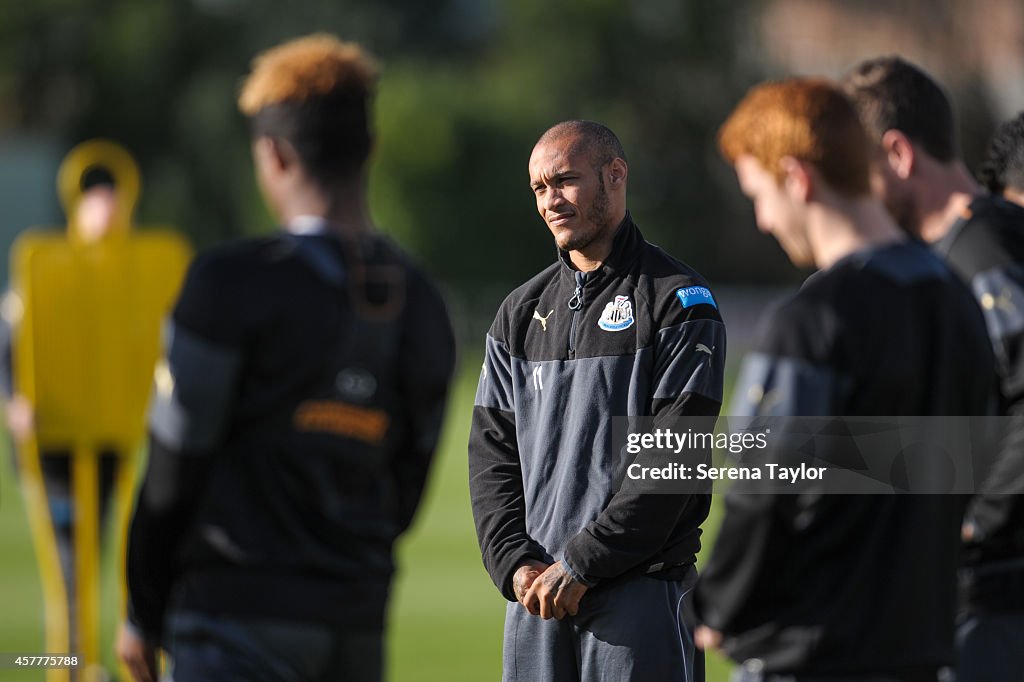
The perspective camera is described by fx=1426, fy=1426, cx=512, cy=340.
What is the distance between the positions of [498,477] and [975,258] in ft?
4.80

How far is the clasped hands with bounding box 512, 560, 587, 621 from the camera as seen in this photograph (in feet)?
12.6

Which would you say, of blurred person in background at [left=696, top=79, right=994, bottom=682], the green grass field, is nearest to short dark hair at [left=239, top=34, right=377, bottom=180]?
blurred person in background at [left=696, top=79, right=994, bottom=682]

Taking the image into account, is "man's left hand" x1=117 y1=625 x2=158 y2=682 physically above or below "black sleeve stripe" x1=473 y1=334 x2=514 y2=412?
below

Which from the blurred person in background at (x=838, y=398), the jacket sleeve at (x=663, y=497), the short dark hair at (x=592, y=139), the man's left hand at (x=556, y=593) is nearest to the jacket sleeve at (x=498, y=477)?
the man's left hand at (x=556, y=593)

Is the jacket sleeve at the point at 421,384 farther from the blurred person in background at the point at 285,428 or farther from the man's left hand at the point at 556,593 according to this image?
the man's left hand at the point at 556,593

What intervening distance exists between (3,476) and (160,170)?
30.1 m

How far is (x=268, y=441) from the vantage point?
3.20 m

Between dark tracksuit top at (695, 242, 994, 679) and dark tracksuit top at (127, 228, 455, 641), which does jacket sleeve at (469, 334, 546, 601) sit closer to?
dark tracksuit top at (127, 228, 455, 641)

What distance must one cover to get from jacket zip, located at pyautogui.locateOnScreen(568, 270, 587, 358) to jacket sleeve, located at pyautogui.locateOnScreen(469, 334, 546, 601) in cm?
23

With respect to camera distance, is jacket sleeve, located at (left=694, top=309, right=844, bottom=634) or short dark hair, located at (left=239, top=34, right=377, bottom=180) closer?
jacket sleeve, located at (left=694, top=309, right=844, bottom=634)

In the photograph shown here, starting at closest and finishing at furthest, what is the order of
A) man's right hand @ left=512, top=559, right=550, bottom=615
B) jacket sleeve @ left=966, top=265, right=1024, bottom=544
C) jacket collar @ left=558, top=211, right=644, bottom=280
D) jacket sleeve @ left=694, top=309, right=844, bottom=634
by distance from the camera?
jacket sleeve @ left=694, top=309, right=844, bottom=634 → jacket sleeve @ left=966, top=265, right=1024, bottom=544 → man's right hand @ left=512, top=559, right=550, bottom=615 → jacket collar @ left=558, top=211, right=644, bottom=280

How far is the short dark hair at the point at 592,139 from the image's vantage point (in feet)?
13.1

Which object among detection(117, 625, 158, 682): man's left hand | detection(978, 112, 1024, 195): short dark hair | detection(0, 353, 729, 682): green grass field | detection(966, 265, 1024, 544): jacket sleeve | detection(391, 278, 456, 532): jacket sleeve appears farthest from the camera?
detection(0, 353, 729, 682): green grass field

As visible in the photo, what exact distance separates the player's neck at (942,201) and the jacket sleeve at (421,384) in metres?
1.40
